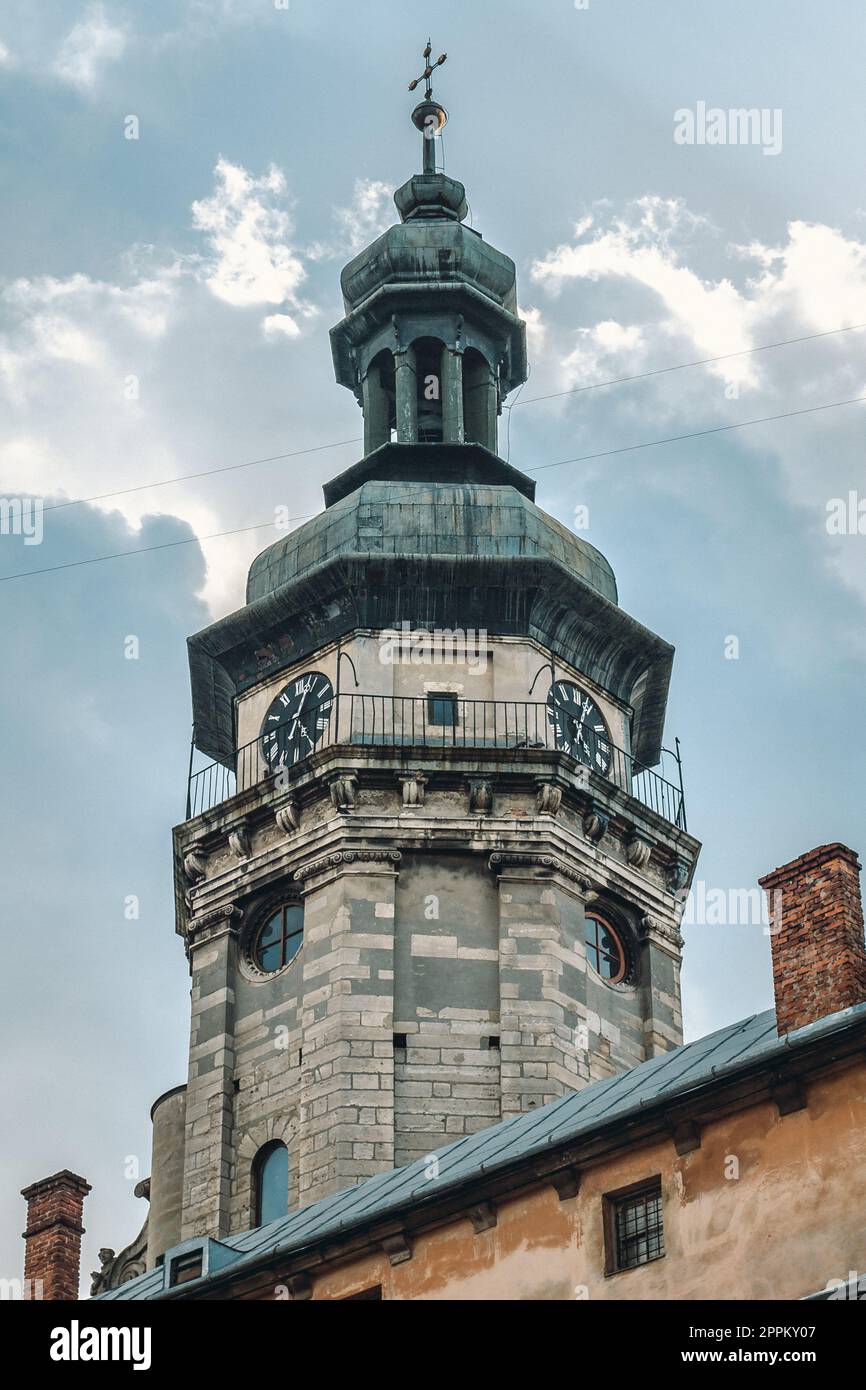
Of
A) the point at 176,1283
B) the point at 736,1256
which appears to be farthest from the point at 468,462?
the point at 736,1256

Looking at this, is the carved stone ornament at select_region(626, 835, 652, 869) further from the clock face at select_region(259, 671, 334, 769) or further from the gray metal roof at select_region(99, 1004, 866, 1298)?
the gray metal roof at select_region(99, 1004, 866, 1298)

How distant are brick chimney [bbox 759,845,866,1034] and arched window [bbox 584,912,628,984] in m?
Result: 14.3

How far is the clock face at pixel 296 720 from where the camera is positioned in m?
48.6

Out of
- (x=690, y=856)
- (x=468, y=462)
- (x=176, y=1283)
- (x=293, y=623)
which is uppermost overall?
(x=468, y=462)

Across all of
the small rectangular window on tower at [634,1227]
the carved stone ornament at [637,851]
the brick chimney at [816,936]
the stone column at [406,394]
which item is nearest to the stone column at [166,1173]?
the carved stone ornament at [637,851]

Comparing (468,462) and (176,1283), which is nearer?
(176,1283)

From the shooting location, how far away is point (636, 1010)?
46.6 meters

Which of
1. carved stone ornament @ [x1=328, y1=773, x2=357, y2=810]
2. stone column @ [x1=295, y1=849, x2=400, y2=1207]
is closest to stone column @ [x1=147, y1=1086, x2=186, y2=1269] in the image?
stone column @ [x1=295, y1=849, x2=400, y2=1207]

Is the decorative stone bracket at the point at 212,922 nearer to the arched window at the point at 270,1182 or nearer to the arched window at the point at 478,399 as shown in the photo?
the arched window at the point at 270,1182

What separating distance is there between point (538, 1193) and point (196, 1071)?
56.0 ft

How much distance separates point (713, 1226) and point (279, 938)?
1962 cm

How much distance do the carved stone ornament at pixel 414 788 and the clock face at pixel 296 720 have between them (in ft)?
8.57

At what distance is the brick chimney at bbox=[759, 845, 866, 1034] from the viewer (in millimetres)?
30766
